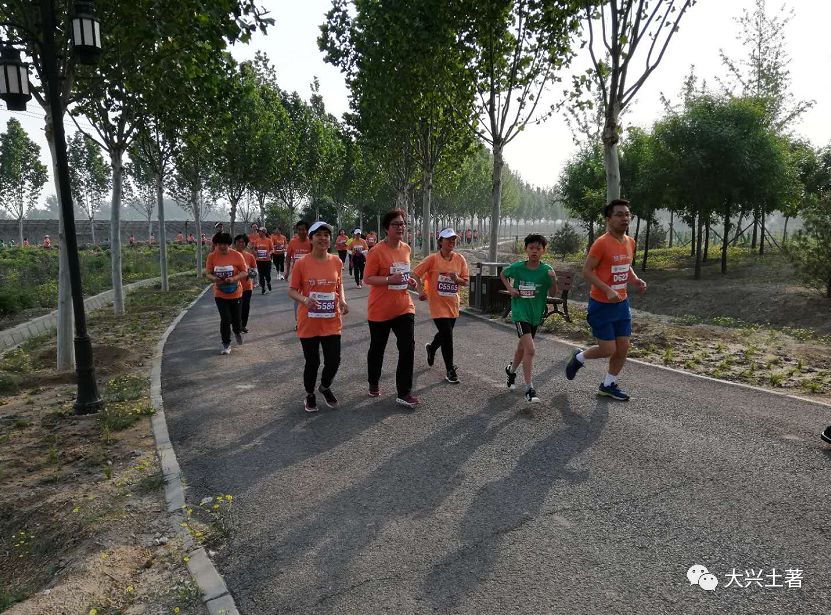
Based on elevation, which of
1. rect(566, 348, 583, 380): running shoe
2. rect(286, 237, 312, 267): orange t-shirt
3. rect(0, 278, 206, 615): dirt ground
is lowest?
rect(0, 278, 206, 615): dirt ground

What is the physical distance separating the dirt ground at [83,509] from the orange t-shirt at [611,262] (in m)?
4.67

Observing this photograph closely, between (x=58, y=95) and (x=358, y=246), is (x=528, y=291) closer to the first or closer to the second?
(x=58, y=95)

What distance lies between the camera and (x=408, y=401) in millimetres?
6430

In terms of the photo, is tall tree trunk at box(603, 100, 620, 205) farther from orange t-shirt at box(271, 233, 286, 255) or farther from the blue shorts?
orange t-shirt at box(271, 233, 286, 255)

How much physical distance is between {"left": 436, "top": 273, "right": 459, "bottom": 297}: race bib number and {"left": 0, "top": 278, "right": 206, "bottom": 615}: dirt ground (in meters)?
3.63

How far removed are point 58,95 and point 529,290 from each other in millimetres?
5816

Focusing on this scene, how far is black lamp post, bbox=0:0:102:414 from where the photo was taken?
20.5 feet

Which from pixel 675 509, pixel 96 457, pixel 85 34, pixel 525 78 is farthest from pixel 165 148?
pixel 675 509

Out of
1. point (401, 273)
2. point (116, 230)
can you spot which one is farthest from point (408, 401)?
point (116, 230)

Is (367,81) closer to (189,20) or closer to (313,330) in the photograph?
(189,20)

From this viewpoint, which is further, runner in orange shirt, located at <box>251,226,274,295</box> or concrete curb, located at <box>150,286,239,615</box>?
runner in orange shirt, located at <box>251,226,274,295</box>

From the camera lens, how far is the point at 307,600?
3021mm

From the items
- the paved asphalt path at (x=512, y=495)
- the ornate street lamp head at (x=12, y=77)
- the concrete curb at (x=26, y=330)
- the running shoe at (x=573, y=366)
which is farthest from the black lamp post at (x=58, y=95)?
the running shoe at (x=573, y=366)

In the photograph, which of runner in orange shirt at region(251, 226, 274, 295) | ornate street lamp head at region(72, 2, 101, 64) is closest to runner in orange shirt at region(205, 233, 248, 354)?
ornate street lamp head at region(72, 2, 101, 64)
